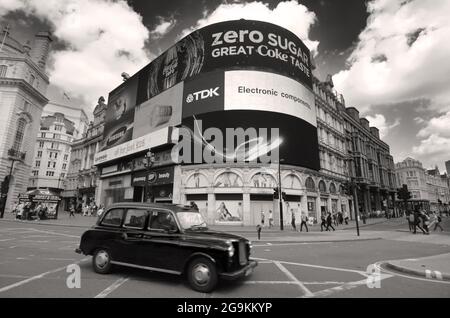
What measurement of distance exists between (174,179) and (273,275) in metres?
27.3

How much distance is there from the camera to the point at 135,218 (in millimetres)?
6227


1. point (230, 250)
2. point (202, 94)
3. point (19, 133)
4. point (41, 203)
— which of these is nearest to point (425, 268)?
point (230, 250)

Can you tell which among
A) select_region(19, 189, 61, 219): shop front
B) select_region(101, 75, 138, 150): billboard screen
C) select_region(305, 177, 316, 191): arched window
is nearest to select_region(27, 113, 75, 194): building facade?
select_region(101, 75, 138, 150): billboard screen

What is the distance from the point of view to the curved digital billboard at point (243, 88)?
99.9 feet

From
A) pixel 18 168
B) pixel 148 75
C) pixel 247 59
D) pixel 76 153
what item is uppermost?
pixel 148 75

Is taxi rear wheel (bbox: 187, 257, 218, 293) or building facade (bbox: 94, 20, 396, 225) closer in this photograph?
taxi rear wheel (bbox: 187, 257, 218, 293)

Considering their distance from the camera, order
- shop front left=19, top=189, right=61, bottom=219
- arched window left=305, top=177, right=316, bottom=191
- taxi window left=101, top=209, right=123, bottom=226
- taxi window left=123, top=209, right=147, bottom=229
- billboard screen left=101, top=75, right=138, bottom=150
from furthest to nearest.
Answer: billboard screen left=101, top=75, right=138, bottom=150 < arched window left=305, top=177, right=316, bottom=191 < shop front left=19, top=189, right=61, bottom=219 < taxi window left=101, top=209, right=123, bottom=226 < taxi window left=123, top=209, right=147, bottom=229

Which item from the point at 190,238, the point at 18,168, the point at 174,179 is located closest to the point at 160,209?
the point at 190,238

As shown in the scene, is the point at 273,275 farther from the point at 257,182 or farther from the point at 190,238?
the point at 257,182

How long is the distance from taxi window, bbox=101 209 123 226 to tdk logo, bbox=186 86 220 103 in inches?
1041

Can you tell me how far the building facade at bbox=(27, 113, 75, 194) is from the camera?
80.0 meters

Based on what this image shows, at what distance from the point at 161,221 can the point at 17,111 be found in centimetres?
5565

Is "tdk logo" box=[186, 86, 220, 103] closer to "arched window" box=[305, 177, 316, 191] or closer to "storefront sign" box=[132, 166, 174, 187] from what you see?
"storefront sign" box=[132, 166, 174, 187]

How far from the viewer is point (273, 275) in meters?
6.58
